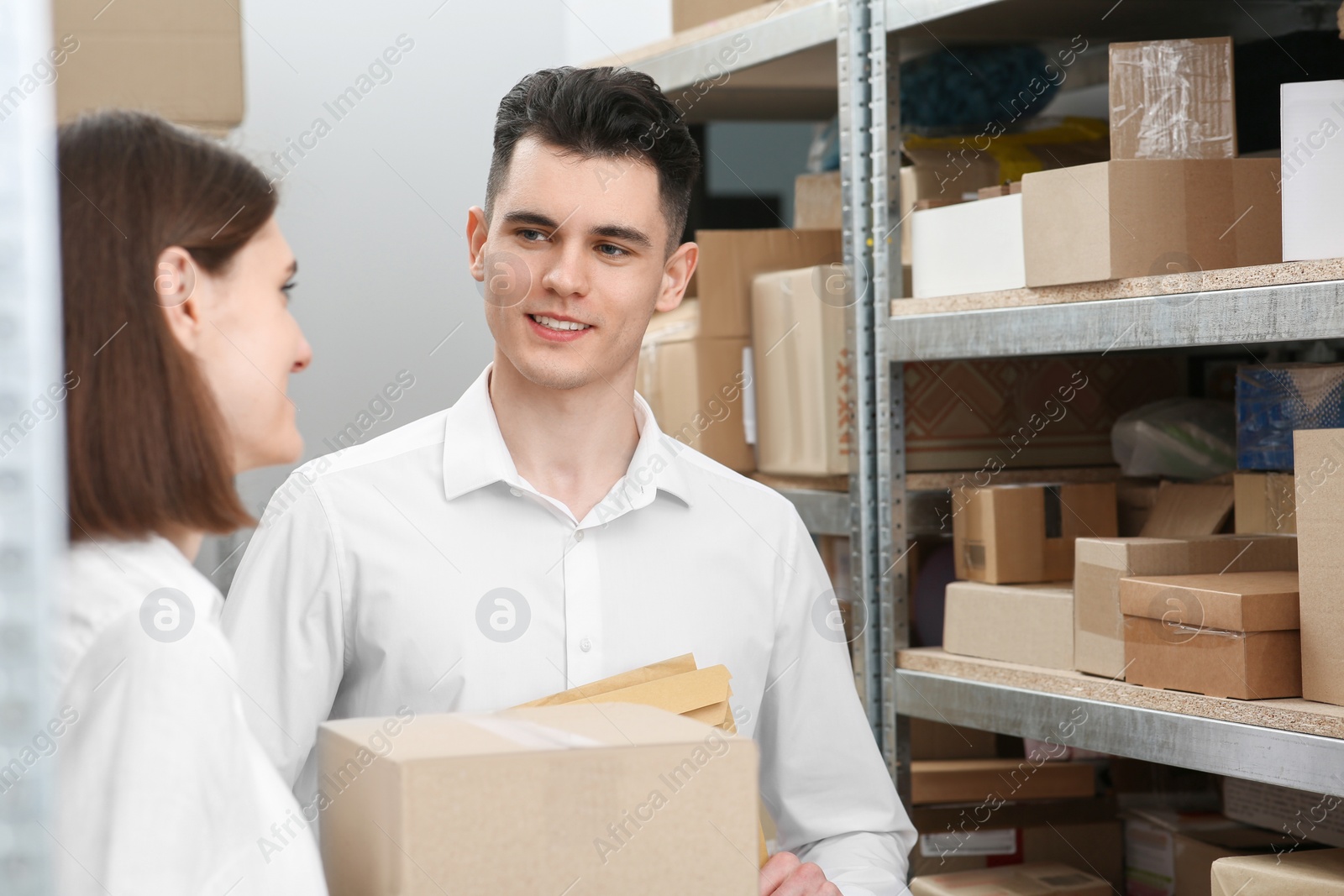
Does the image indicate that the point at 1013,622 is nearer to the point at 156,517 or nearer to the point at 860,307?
the point at 860,307

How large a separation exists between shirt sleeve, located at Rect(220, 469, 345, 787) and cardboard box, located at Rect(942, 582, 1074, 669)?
0.92 metres

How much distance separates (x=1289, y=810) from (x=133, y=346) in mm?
1690

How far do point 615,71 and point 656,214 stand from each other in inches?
6.9

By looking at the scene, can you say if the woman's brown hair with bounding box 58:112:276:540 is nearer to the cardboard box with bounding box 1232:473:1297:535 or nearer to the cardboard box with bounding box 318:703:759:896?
the cardboard box with bounding box 318:703:759:896

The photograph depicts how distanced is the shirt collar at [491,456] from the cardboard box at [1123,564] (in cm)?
55

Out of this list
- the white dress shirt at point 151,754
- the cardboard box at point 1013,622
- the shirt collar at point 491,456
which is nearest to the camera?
the white dress shirt at point 151,754

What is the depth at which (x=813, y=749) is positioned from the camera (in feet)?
4.55

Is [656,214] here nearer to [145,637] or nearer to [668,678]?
[668,678]

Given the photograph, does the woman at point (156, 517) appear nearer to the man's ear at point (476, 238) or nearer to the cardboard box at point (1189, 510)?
the man's ear at point (476, 238)

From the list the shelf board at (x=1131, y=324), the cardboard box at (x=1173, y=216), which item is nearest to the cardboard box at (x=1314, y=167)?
the shelf board at (x=1131, y=324)

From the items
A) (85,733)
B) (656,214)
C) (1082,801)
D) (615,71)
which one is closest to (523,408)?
(656,214)

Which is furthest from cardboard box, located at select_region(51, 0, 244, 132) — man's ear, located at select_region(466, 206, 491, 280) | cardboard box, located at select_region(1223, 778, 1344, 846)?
cardboard box, located at select_region(1223, 778, 1344, 846)

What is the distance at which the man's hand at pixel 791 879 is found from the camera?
114cm

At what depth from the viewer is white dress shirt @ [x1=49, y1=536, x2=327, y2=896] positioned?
0.61 m
